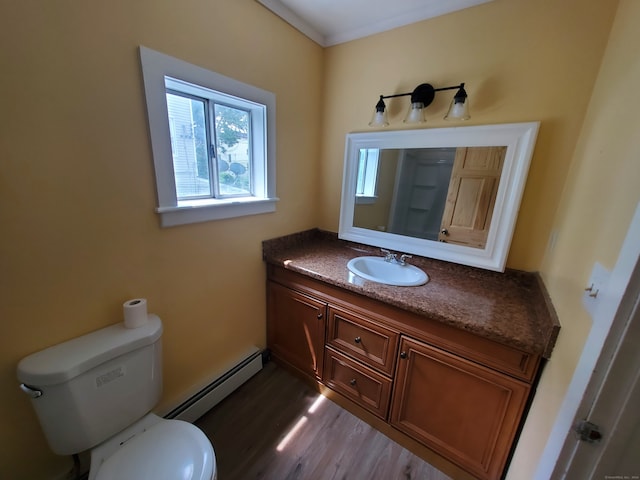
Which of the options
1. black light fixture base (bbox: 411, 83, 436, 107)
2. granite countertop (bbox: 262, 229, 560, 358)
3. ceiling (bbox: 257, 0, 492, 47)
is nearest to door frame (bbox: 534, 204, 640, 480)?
granite countertop (bbox: 262, 229, 560, 358)

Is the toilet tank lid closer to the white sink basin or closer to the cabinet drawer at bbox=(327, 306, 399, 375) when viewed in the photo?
the cabinet drawer at bbox=(327, 306, 399, 375)

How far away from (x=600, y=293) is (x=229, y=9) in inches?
69.6

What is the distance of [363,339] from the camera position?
1.34 m

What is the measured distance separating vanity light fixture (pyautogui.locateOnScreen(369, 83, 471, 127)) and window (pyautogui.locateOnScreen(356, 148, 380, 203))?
182 mm

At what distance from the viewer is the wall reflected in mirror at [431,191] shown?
134cm

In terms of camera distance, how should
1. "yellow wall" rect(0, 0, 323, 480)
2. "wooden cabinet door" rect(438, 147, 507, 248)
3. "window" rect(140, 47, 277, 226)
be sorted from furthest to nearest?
"wooden cabinet door" rect(438, 147, 507, 248) → "window" rect(140, 47, 277, 226) → "yellow wall" rect(0, 0, 323, 480)

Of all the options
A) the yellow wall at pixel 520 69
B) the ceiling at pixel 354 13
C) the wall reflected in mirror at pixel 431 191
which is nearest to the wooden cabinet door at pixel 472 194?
the wall reflected in mirror at pixel 431 191

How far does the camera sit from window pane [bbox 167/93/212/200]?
1210 millimetres

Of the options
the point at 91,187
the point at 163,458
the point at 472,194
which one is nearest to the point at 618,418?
the point at 472,194

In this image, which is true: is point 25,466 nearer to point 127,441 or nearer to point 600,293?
point 127,441

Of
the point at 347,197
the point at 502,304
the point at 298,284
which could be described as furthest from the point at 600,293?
the point at 347,197

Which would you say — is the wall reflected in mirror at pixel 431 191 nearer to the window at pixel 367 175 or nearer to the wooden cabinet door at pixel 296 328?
the window at pixel 367 175

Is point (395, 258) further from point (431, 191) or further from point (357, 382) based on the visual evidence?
point (357, 382)

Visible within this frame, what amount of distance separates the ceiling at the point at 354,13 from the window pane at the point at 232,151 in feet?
1.94
